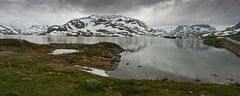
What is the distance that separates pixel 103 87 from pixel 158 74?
45150 millimetres

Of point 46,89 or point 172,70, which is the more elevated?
point 46,89

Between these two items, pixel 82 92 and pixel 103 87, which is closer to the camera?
pixel 82 92

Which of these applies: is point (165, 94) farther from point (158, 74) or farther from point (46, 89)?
point (158, 74)

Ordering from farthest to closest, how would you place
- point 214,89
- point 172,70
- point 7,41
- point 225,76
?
point 7,41 → point 172,70 → point 225,76 → point 214,89

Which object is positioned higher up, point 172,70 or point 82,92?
point 82,92

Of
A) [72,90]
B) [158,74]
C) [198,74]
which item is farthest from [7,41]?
[72,90]

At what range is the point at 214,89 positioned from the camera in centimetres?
4538

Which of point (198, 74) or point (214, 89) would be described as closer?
point (214, 89)

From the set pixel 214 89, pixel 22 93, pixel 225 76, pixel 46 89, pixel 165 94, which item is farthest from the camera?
pixel 225 76

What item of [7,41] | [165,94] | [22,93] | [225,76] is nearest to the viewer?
[22,93]

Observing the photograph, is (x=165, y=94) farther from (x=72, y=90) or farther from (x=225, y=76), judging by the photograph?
(x=225, y=76)

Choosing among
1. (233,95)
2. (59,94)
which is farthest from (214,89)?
(59,94)

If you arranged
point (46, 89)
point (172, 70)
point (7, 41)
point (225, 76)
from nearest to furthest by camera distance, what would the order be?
point (46, 89), point (225, 76), point (172, 70), point (7, 41)

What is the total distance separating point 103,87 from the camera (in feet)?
125
